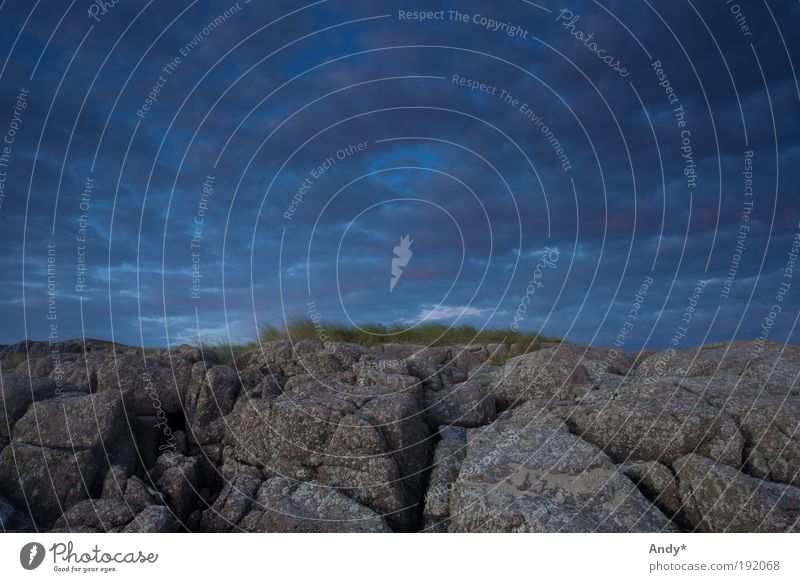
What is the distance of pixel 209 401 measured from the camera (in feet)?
49.9

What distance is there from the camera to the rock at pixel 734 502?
11.7 m

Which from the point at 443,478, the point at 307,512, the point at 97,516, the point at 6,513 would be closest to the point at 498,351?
the point at 443,478

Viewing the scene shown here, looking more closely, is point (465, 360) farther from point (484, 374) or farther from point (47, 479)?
point (47, 479)

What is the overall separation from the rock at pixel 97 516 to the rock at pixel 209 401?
2.59 m

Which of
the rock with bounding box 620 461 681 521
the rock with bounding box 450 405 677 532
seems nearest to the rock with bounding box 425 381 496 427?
the rock with bounding box 450 405 677 532

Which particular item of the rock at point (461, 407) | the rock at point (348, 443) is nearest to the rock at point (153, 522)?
the rock at point (348, 443)

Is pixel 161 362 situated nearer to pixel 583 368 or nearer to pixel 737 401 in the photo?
pixel 583 368

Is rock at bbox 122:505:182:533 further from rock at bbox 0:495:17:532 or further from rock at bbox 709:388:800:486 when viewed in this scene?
rock at bbox 709:388:800:486
